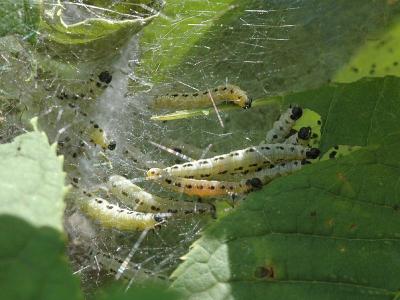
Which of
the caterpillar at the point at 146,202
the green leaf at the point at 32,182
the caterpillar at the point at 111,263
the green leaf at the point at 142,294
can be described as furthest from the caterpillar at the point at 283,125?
the green leaf at the point at 142,294

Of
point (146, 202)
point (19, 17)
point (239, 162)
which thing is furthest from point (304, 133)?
point (19, 17)

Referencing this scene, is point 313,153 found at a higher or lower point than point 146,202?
higher

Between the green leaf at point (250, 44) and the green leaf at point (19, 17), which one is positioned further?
the green leaf at point (250, 44)

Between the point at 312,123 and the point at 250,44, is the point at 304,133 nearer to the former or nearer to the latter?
the point at 312,123

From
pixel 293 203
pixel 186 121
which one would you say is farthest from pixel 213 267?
pixel 186 121

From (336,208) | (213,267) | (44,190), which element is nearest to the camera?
(44,190)

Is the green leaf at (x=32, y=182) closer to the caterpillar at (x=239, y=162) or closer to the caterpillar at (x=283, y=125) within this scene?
the caterpillar at (x=239, y=162)

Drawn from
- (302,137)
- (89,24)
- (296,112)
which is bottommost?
(302,137)

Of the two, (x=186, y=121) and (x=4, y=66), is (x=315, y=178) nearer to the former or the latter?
(x=186, y=121)
